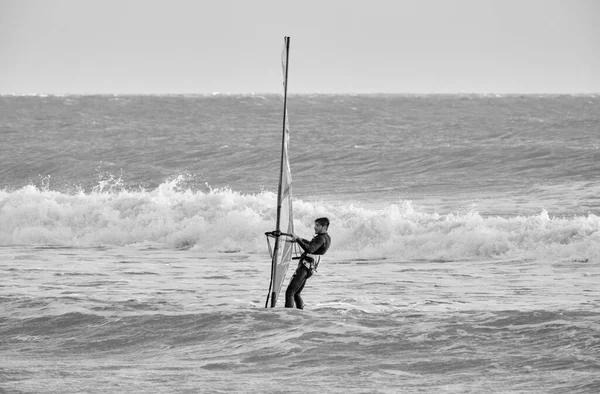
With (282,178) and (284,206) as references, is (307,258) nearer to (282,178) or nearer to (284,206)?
(284,206)

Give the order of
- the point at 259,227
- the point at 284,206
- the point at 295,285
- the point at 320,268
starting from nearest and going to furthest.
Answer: the point at 284,206, the point at 295,285, the point at 320,268, the point at 259,227

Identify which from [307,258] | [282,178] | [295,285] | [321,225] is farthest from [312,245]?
[282,178]

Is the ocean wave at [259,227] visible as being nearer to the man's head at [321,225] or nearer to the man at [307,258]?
the man at [307,258]

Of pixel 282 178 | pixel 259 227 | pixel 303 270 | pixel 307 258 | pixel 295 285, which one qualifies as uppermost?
pixel 282 178

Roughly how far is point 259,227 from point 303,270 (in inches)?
331

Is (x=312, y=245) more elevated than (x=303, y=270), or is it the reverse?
(x=312, y=245)

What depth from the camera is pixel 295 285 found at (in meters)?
11.6

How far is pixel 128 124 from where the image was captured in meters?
45.7

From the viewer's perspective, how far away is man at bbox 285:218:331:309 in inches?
437

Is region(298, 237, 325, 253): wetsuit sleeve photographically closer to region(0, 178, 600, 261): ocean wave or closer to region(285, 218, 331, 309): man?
region(285, 218, 331, 309): man

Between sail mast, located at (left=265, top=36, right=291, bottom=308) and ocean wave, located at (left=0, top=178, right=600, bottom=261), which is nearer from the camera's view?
sail mast, located at (left=265, top=36, right=291, bottom=308)

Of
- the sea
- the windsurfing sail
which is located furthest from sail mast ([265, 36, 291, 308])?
the sea

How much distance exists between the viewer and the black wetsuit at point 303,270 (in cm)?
1109

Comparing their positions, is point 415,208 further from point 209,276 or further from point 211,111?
point 211,111
